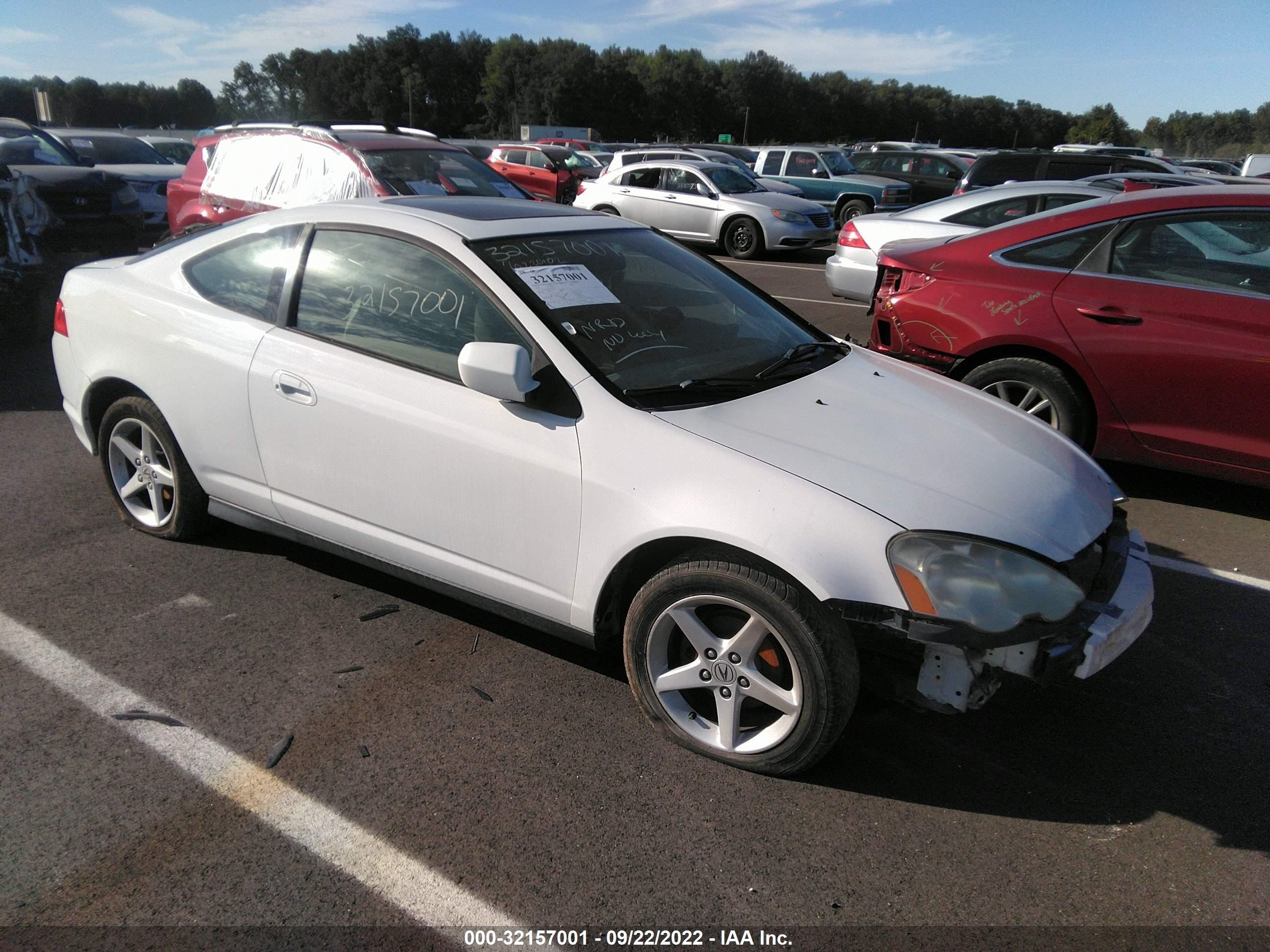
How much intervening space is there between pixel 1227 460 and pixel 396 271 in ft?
12.9

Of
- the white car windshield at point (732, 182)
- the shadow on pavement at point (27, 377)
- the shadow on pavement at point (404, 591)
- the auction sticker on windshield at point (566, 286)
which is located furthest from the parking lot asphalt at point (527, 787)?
the white car windshield at point (732, 182)

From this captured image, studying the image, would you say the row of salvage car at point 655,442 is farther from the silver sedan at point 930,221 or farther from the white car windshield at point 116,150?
the white car windshield at point 116,150

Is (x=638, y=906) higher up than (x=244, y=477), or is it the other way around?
(x=244, y=477)

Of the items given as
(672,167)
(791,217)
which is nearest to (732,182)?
(672,167)

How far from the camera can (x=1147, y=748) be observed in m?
2.88

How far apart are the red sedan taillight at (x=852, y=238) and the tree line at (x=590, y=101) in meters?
58.9

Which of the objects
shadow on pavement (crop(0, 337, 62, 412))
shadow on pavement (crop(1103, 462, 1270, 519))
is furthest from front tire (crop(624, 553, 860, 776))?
shadow on pavement (crop(0, 337, 62, 412))

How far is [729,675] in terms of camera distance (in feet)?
8.79

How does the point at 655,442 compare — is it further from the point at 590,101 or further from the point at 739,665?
the point at 590,101

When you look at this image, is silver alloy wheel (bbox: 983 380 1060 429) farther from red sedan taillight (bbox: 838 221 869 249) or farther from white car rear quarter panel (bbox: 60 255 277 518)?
red sedan taillight (bbox: 838 221 869 249)

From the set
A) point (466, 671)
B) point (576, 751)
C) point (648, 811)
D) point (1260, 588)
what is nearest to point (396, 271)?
point (466, 671)

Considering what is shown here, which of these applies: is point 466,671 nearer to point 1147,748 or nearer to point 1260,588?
point 1147,748

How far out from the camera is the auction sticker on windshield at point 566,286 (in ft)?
10.1

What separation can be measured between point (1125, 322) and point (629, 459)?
320cm
